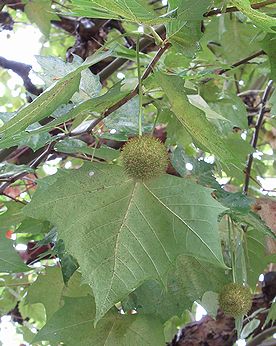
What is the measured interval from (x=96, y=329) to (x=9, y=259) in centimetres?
20

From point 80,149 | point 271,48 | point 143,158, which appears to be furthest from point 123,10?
point 271,48

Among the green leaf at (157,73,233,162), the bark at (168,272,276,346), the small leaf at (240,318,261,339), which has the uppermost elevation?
the green leaf at (157,73,233,162)

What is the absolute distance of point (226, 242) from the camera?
1276 millimetres

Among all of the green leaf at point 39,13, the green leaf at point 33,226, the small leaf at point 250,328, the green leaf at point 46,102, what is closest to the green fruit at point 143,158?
the green leaf at point 46,102

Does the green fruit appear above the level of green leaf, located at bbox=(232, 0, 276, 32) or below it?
below

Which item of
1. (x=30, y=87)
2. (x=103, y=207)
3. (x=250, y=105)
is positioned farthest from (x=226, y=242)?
(x=250, y=105)

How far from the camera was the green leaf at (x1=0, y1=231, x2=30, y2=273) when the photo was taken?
3.60 ft

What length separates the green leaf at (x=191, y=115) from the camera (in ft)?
2.80

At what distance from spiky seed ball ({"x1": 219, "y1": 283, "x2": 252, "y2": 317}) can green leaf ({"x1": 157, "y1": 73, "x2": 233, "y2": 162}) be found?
0.32 metres

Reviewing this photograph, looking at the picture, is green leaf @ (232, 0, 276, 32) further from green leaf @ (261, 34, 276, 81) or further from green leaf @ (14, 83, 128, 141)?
green leaf @ (261, 34, 276, 81)

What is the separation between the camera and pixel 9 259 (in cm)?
111

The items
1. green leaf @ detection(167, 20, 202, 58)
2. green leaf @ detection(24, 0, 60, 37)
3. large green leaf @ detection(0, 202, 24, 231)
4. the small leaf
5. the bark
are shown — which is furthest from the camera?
green leaf @ detection(24, 0, 60, 37)

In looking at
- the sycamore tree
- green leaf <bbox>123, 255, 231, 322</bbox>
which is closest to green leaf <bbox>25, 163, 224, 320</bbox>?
the sycamore tree

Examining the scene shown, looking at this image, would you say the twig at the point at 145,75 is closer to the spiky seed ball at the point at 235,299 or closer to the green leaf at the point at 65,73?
the green leaf at the point at 65,73
